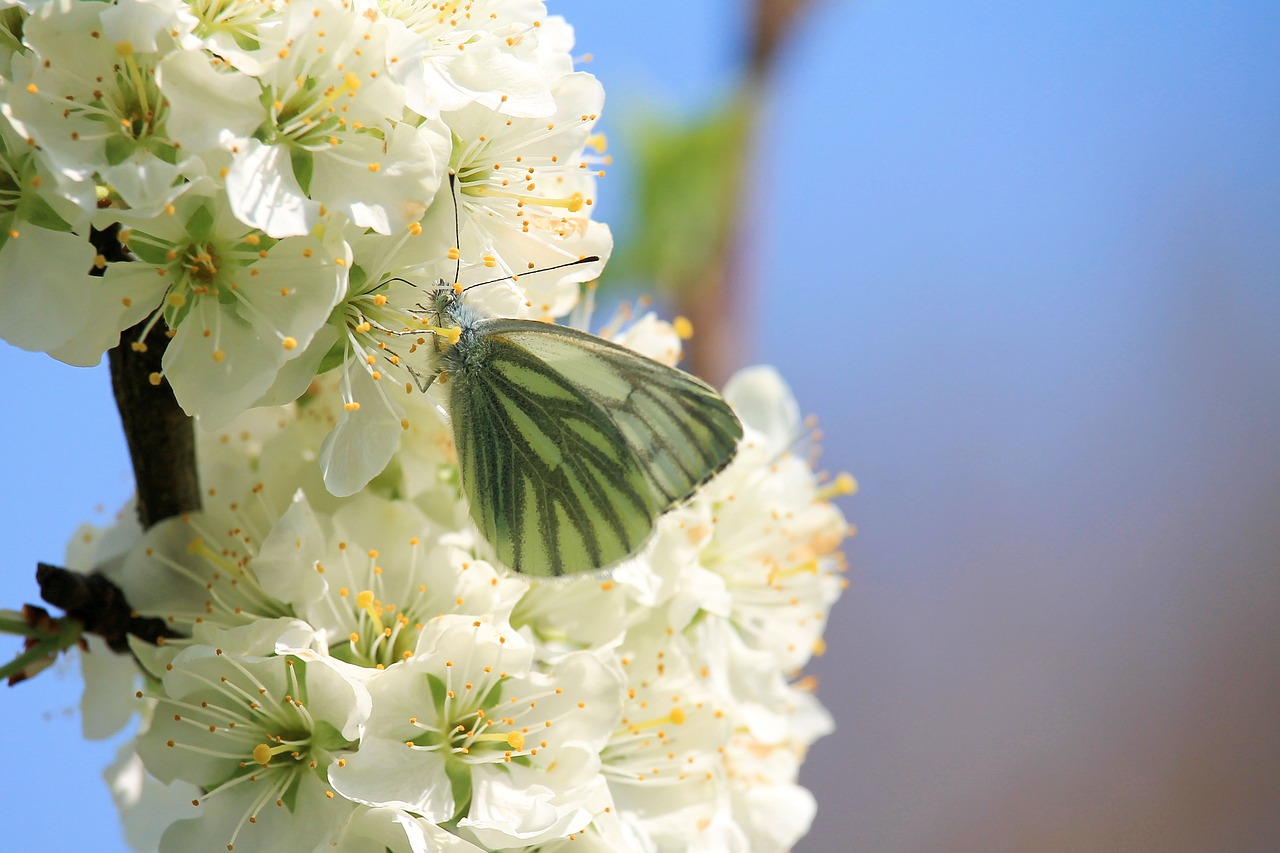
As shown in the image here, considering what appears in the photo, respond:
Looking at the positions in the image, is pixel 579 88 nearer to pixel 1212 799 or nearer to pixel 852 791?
pixel 852 791

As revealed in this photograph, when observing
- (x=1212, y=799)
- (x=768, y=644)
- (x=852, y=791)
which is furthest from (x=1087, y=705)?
(x=768, y=644)

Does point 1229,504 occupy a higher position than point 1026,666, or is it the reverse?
point 1229,504

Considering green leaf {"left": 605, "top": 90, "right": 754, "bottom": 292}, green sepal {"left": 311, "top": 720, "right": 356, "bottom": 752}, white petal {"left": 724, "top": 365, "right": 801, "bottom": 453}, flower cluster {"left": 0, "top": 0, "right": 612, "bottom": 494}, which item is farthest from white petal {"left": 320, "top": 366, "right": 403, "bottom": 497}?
green leaf {"left": 605, "top": 90, "right": 754, "bottom": 292}

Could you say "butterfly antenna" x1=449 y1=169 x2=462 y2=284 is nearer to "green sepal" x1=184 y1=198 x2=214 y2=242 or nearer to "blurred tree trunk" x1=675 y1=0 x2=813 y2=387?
"green sepal" x1=184 y1=198 x2=214 y2=242

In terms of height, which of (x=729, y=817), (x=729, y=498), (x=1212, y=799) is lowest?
(x=1212, y=799)

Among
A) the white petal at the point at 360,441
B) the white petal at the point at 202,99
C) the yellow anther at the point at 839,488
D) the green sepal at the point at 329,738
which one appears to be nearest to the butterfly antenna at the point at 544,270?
the white petal at the point at 360,441

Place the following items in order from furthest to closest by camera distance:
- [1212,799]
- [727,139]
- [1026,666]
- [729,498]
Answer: [1026,666] < [1212,799] < [727,139] < [729,498]

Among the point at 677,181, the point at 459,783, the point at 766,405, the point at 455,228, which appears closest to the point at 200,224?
the point at 455,228

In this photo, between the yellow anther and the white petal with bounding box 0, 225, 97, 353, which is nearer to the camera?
the white petal with bounding box 0, 225, 97, 353
